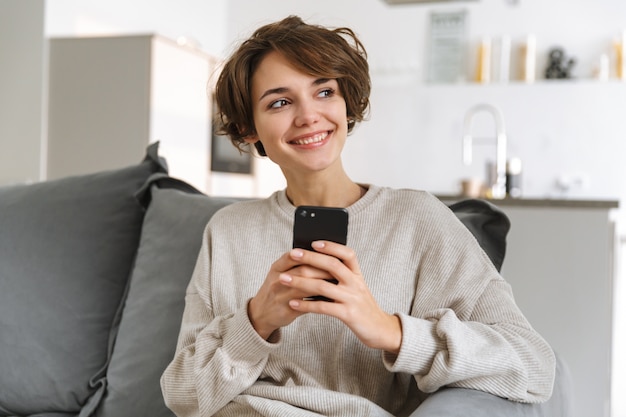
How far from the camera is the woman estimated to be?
3.69ft

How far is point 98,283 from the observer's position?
5.82 ft

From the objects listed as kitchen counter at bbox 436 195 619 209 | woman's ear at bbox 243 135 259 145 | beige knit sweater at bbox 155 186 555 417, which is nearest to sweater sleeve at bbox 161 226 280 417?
beige knit sweater at bbox 155 186 555 417

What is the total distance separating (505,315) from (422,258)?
0.58ft

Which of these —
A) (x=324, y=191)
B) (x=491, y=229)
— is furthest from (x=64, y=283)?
(x=491, y=229)

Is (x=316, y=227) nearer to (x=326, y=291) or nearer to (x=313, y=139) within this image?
(x=326, y=291)

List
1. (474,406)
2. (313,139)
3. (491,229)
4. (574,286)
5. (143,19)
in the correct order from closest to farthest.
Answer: (474,406) → (313,139) → (491,229) → (574,286) → (143,19)

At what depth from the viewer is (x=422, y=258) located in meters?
1.32

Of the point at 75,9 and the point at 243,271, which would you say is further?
the point at 75,9

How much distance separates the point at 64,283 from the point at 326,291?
3.00 feet

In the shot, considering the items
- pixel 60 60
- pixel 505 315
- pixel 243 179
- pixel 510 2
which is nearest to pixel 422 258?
pixel 505 315

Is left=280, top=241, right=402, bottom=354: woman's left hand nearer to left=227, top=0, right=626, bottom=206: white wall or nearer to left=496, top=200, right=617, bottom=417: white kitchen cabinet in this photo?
left=496, top=200, right=617, bottom=417: white kitchen cabinet

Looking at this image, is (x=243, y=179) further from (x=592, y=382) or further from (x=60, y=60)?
(x=592, y=382)

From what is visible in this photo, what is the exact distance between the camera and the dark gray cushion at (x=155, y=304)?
1.57m

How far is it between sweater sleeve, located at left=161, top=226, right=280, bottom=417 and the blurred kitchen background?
332 centimetres
